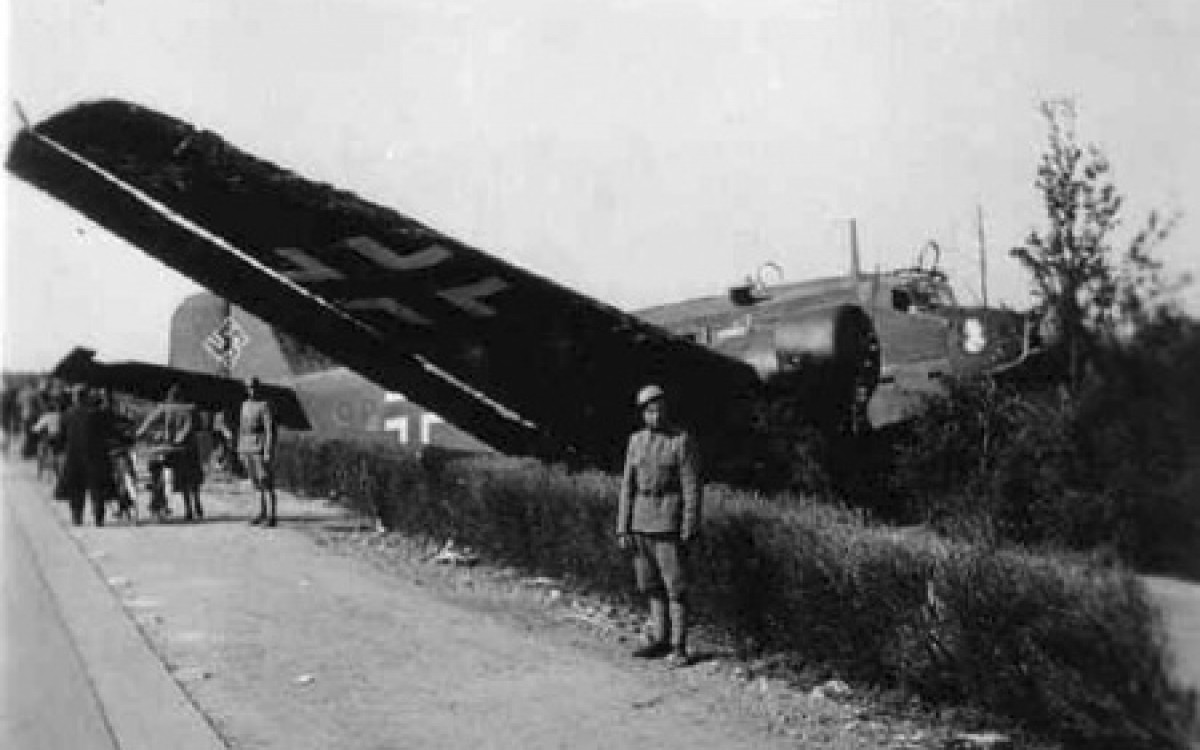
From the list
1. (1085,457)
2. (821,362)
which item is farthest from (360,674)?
(821,362)

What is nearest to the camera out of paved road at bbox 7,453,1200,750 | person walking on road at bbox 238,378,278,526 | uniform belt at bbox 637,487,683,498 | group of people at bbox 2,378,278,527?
paved road at bbox 7,453,1200,750

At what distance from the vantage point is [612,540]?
9672 mm

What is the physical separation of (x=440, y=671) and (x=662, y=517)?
1.59 metres

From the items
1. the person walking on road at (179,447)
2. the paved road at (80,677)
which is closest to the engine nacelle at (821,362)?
the paved road at (80,677)

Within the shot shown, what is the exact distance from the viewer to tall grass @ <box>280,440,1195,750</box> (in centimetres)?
478

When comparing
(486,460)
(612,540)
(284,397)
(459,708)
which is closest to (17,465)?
(284,397)

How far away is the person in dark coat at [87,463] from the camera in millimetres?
17531

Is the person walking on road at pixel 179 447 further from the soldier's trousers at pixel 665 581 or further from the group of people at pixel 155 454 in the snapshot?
the soldier's trousers at pixel 665 581

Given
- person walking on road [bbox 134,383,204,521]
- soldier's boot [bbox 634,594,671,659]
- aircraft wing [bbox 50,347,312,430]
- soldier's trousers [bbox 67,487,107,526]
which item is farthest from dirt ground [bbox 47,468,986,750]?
aircraft wing [bbox 50,347,312,430]

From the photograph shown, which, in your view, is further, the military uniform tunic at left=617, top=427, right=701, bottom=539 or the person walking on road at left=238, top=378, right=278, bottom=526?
the person walking on road at left=238, top=378, right=278, bottom=526

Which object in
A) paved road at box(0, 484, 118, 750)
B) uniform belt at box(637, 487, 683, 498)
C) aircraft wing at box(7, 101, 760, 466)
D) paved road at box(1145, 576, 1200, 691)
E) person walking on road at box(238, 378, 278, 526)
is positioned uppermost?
aircraft wing at box(7, 101, 760, 466)

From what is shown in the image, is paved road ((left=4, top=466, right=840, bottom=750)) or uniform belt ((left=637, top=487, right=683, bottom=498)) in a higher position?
uniform belt ((left=637, top=487, right=683, bottom=498))

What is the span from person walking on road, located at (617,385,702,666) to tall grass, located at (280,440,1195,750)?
1.06 ft

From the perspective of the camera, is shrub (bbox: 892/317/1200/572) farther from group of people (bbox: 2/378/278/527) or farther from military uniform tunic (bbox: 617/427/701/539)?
group of people (bbox: 2/378/278/527)
